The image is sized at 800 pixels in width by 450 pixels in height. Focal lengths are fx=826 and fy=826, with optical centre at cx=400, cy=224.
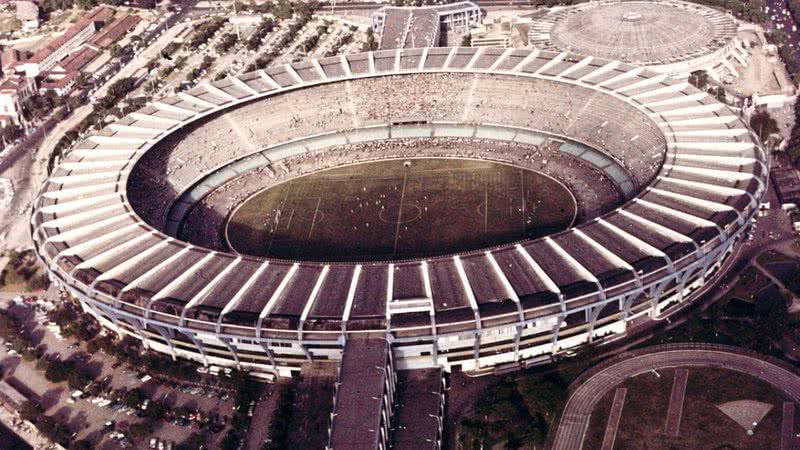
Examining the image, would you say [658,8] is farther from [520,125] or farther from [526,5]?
[520,125]

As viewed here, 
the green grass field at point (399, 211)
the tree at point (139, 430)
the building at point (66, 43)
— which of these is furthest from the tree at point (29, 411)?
the building at point (66, 43)

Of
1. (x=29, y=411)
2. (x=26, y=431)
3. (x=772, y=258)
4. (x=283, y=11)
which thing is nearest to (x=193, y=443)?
(x=29, y=411)

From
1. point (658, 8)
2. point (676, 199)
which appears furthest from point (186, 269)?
point (658, 8)

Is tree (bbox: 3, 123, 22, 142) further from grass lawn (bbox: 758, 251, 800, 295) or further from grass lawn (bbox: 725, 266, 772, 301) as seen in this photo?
grass lawn (bbox: 758, 251, 800, 295)

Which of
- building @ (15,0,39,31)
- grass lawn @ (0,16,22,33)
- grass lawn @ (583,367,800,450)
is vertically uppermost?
building @ (15,0,39,31)

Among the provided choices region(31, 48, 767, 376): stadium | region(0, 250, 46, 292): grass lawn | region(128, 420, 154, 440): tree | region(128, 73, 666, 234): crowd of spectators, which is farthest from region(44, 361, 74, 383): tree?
region(128, 73, 666, 234): crowd of spectators

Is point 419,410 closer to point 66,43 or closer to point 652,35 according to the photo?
point 652,35
